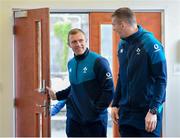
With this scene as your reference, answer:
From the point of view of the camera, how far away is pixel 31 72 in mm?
3523

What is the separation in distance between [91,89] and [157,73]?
2.17ft

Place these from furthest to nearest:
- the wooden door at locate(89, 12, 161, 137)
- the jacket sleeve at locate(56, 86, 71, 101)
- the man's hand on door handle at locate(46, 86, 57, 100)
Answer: the wooden door at locate(89, 12, 161, 137) < the man's hand on door handle at locate(46, 86, 57, 100) < the jacket sleeve at locate(56, 86, 71, 101)

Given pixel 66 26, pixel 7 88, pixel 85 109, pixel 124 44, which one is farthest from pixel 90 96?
pixel 66 26

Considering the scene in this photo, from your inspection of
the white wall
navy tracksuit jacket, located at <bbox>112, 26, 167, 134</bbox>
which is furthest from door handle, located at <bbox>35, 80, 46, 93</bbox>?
navy tracksuit jacket, located at <bbox>112, 26, 167, 134</bbox>

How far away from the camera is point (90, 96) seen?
260 cm

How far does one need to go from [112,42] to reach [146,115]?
2.06 metres

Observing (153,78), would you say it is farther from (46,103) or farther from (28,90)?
(28,90)

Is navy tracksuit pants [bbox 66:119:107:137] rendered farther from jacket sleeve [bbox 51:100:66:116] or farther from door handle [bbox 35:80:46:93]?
door handle [bbox 35:80:46:93]

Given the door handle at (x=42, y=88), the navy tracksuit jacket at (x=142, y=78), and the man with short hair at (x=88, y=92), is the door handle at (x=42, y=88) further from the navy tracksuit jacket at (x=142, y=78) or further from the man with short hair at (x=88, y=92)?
the navy tracksuit jacket at (x=142, y=78)

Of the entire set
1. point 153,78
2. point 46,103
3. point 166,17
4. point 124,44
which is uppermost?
point 166,17

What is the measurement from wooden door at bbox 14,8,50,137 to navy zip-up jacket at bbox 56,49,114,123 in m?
0.56

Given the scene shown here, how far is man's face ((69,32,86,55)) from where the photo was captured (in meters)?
2.66

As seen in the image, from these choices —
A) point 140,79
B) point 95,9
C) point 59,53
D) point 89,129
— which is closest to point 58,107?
point 89,129

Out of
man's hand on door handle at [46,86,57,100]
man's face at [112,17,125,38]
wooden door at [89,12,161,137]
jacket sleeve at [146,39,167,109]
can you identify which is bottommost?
man's hand on door handle at [46,86,57,100]
